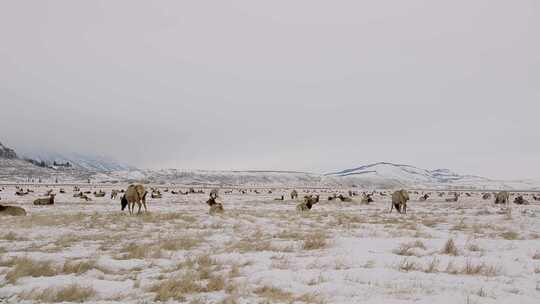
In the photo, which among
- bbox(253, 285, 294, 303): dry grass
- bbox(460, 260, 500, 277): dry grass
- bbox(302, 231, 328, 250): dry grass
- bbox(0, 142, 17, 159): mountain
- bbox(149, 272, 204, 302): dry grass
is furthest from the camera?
bbox(0, 142, 17, 159): mountain

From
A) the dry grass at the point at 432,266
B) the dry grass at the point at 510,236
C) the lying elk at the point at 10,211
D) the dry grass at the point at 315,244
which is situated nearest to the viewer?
the dry grass at the point at 432,266

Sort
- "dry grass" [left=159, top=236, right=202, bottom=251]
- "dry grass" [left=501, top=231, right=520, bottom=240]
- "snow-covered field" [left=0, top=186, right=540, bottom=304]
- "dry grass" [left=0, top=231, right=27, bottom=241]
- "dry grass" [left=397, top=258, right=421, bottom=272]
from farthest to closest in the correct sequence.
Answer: "dry grass" [left=501, top=231, right=520, bottom=240] < "dry grass" [left=0, top=231, right=27, bottom=241] < "dry grass" [left=159, top=236, right=202, bottom=251] < "dry grass" [left=397, top=258, right=421, bottom=272] < "snow-covered field" [left=0, top=186, right=540, bottom=304]

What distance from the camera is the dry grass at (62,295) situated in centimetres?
573

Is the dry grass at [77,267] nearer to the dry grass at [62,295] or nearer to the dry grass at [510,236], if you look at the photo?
the dry grass at [62,295]

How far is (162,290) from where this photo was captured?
5945 mm

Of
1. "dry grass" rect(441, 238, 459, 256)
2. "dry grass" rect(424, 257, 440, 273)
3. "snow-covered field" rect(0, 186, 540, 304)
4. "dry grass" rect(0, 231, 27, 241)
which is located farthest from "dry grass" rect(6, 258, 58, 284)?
"dry grass" rect(441, 238, 459, 256)

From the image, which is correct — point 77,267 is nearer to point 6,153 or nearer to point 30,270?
point 30,270

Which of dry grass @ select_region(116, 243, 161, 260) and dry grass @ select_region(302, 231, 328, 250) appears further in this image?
dry grass @ select_region(302, 231, 328, 250)

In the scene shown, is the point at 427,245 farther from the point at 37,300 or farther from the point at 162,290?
the point at 37,300

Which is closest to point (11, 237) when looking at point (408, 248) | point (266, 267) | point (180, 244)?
point (180, 244)

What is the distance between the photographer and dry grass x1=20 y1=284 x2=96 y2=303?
18.8 feet

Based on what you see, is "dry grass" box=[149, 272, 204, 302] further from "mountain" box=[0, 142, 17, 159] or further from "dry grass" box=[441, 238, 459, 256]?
"mountain" box=[0, 142, 17, 159]

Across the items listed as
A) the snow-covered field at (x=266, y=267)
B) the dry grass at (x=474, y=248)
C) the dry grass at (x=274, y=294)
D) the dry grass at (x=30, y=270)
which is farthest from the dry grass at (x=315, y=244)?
the dry grass at (x=30, y=270)

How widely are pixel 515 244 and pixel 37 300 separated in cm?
1134
